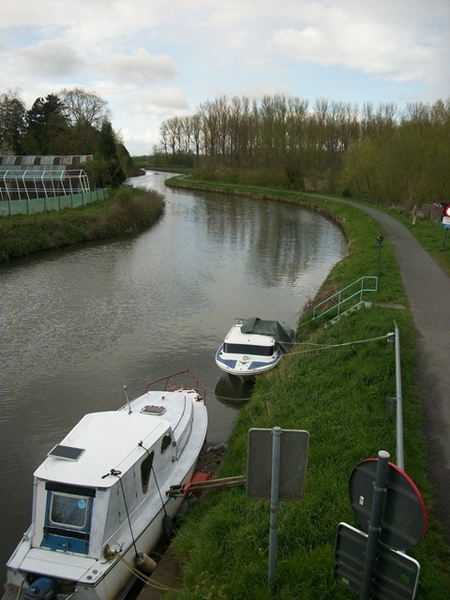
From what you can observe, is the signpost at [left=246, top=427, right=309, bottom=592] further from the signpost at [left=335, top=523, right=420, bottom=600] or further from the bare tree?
the bare tree

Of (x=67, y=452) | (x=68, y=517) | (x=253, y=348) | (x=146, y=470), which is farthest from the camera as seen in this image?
(x=253, y=348)

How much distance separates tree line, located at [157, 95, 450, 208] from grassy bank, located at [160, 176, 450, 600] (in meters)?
32.2

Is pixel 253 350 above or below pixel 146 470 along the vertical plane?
below

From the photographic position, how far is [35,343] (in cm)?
1934

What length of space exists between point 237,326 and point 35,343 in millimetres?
7448

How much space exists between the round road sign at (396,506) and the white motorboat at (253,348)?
11.7m

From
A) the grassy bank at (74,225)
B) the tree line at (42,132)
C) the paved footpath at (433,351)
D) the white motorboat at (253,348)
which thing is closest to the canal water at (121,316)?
the white motorboat at (253,348)

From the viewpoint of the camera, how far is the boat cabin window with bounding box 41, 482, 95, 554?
824 cm

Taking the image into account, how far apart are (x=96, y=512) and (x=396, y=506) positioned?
231 inches

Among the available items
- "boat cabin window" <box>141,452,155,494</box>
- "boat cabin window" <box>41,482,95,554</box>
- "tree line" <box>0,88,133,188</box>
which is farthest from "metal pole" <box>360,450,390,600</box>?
"tree line" <box>0,88,133,188</box>

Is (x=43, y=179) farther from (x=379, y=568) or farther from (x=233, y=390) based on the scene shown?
(x=379, y=568)

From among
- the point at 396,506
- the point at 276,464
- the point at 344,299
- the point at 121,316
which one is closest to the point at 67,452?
the point at 276,464

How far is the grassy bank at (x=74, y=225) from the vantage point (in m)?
33.8

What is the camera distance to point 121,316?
22.3m
